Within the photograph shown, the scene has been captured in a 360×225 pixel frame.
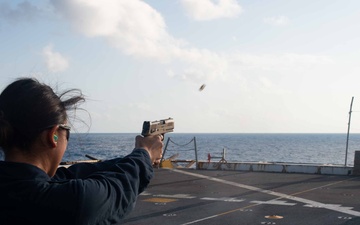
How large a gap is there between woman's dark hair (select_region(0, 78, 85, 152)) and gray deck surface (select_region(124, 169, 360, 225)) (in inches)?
422

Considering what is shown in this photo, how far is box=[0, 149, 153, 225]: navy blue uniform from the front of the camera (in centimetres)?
221

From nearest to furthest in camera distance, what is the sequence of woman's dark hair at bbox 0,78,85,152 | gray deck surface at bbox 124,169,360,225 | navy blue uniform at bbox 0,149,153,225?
1. navy blue uniform at bbox 0,149,153,225
2. woman's dark hair at bbox 0,78,85,152
3. gray deck surface at bbox 124,169,360,225

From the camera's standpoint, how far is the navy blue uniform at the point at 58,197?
221 cm

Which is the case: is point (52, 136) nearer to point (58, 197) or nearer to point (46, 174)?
point (46, 174)

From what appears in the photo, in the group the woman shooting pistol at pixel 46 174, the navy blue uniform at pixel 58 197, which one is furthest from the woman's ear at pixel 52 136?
the navy blue uniform at pixel 58 197

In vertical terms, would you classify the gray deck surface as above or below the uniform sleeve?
below

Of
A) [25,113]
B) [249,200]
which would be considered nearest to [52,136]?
[25,113]

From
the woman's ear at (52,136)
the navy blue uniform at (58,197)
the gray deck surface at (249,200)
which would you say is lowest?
the gray deck surface at (249,200)

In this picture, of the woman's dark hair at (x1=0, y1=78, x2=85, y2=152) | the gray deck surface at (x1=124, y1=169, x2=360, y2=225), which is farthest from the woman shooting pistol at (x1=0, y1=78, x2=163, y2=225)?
the gray deck surface at (x1=124, y1=169, x2=360, y2=225)

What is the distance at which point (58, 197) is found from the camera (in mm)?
2205

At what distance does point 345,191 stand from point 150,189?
7.29 meters

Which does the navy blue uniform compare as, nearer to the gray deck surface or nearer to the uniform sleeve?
the uniform sleeve

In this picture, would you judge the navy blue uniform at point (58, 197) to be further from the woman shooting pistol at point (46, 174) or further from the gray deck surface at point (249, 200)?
the gray deck surface at point (249, 200)

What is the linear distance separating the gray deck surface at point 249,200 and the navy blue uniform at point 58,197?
10635 millimetres
